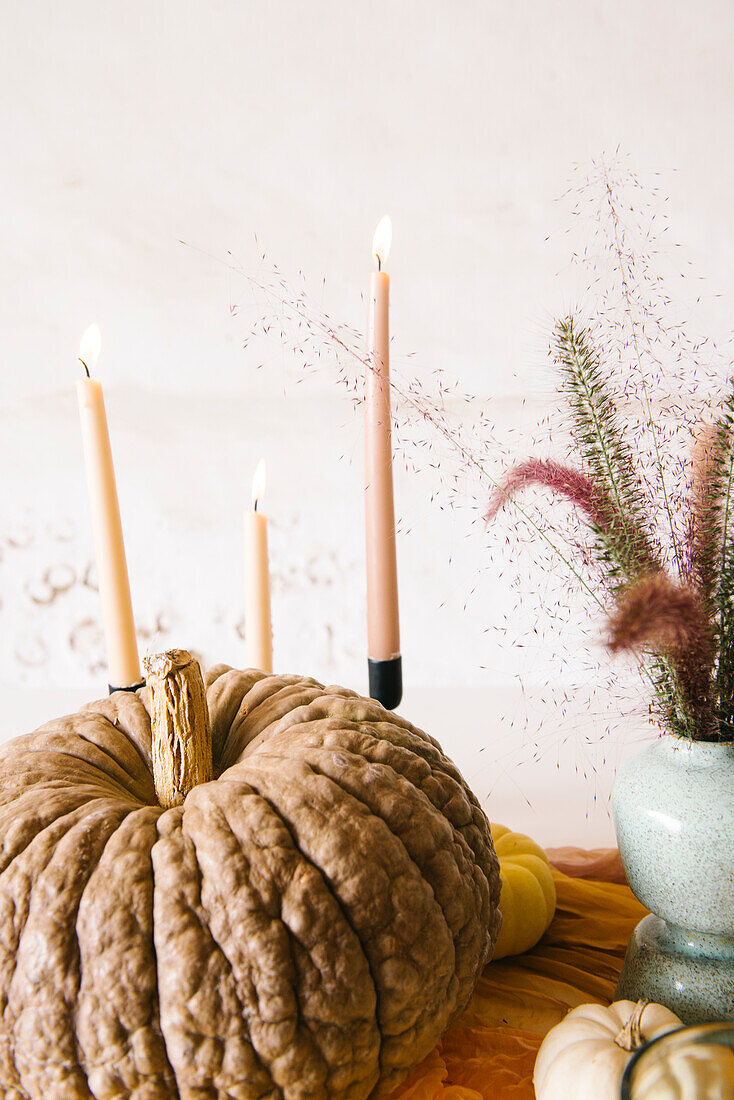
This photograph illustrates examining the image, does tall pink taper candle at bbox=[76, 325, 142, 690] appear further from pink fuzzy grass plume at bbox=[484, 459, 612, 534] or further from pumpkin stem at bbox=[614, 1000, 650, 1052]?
pumpkin stem at bbox=[614, 1000, 650, 1052]

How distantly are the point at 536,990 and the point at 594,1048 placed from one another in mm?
193

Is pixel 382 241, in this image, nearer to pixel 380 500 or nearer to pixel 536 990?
pixel 380 500

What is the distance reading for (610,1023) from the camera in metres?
0.57

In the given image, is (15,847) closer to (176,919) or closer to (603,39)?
(176,919)

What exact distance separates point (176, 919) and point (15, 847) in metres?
0.11

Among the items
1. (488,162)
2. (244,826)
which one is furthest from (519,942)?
(488,162)

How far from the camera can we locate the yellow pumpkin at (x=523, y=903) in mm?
747

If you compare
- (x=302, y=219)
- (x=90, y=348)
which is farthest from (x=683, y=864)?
(x=302, y=219)

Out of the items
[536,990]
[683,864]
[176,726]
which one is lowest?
[536,990]

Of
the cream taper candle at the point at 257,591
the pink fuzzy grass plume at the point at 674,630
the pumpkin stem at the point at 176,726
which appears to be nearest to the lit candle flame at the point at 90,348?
the cream taper candle at the point at 257,591

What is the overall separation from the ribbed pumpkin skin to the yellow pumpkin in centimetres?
14

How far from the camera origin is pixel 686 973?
0.63 meters

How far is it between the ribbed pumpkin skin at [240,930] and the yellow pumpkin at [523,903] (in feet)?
0.47

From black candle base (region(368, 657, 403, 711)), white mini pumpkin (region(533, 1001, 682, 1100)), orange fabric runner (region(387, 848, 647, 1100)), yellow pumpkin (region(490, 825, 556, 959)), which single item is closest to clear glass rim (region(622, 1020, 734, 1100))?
white mini pumpkin (region(533, 1001, 682, 1100))
